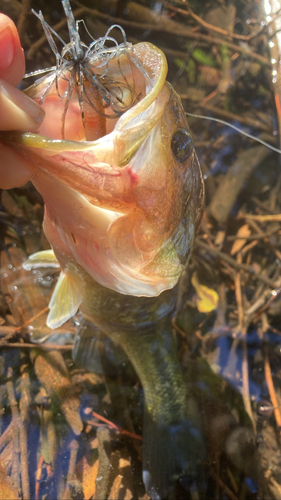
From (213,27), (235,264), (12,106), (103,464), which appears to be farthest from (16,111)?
(213,27)

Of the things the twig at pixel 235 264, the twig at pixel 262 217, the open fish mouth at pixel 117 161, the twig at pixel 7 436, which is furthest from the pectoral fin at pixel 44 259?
the twig at pixel 262 217

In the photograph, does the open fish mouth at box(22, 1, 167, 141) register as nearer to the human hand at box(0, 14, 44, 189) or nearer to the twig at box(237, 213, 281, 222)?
the human hand at box(0, 14, 44, 189)

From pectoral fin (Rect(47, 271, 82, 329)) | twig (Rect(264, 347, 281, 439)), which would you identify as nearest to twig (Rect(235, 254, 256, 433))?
twig (Rect(264, 347, 281, 439))

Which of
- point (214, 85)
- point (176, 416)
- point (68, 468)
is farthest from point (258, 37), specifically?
point (68, 468)

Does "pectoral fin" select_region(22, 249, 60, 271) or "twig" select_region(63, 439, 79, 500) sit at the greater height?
"pectoral fin" select_region(22, 249, 60, 271)

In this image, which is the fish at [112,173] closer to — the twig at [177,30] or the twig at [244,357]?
the twig at [244,357]

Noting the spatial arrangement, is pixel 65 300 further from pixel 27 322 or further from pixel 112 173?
pixel 112 173
